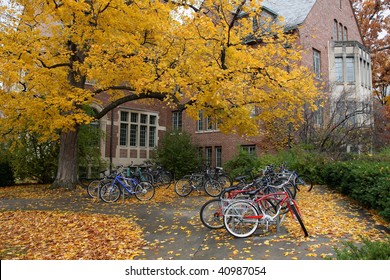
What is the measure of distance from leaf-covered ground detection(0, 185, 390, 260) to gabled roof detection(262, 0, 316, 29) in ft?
49.3

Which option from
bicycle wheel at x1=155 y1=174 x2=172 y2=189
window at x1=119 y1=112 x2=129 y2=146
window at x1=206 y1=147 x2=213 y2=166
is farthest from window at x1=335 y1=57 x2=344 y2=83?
window at x1=119 y1=112 x2=129 y2=146

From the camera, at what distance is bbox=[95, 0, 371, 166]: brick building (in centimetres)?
2278

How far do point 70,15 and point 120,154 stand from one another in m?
12.9

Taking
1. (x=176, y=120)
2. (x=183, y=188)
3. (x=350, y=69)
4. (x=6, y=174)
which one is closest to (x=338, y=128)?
(x=183, y=188)

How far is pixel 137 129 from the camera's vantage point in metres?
25.1

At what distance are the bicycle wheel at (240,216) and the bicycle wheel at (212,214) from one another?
21.8 inches

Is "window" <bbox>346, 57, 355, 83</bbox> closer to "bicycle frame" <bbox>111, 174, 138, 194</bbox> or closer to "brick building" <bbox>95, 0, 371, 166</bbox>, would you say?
"brick building" <bbox>95, 0, 371, 166</bbox>

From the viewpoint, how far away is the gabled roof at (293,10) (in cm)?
2245

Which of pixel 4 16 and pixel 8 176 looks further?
pixel 8 176

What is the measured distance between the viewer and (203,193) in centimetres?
1366

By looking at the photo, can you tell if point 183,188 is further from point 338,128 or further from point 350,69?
point 350,69

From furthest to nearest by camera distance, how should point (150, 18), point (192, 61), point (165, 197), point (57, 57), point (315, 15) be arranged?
point (315, 15) → point (57, 57) → point (165, 197) → point (150, 18) → point (192, 61)

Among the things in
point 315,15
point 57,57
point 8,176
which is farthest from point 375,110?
point 8,176

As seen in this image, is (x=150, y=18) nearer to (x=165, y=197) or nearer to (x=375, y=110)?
(x=165, y=197)
